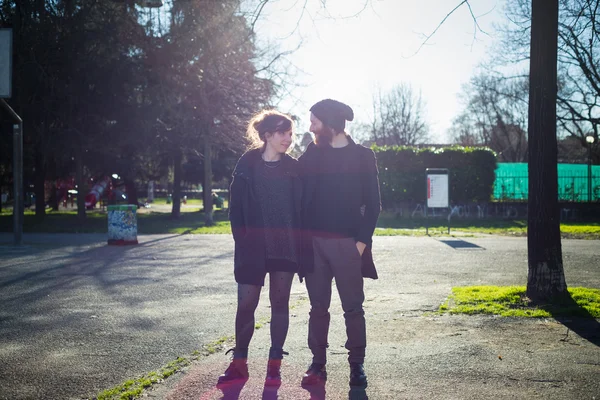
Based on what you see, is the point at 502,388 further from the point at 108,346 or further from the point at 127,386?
the point at 108,346

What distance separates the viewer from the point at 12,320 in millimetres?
6391

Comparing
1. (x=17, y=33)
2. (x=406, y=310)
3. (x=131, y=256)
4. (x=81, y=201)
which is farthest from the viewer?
(x=81, y=201)

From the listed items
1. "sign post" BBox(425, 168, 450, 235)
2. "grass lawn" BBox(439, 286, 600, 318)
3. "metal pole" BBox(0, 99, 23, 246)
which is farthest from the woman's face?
"sign post" BBox(425, 168, 450, 235)

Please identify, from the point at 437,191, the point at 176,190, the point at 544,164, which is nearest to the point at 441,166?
the point at 437,191

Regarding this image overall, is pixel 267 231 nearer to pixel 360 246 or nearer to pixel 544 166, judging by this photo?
pixel 360 246

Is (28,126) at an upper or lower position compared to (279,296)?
upper

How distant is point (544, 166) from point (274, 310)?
13.6 ft

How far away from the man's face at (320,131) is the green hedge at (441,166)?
2158 cm

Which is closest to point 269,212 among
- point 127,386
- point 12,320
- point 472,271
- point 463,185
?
point 127,386

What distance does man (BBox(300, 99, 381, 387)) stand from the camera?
432cm

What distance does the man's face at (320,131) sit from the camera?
4391 millimetres

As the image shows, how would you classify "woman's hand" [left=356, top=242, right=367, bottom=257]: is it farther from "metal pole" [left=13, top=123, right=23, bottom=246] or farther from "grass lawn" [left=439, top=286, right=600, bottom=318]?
"metal pole" [left=13, top=123, right=23, bottom=246]

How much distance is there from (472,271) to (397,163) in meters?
16.2

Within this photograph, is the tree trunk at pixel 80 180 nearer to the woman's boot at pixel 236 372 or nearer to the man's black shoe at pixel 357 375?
the woman's boot at pixel 236 372
